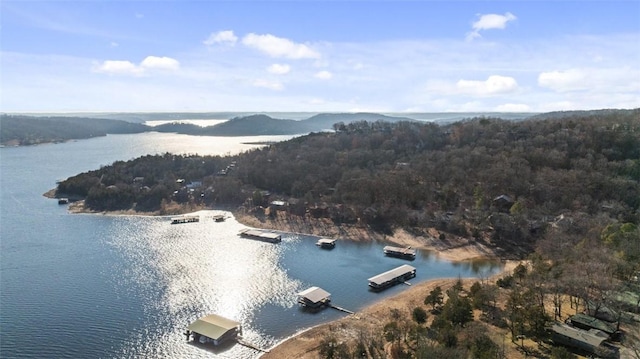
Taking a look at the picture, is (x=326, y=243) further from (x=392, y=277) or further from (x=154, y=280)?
(x=154, y=280)

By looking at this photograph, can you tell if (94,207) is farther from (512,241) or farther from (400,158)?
(512,241)

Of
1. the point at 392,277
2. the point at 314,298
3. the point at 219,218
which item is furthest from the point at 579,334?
the point at 219,218

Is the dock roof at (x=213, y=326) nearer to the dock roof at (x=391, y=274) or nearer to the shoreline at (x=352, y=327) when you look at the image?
the shoreline at (x=352, y=327)

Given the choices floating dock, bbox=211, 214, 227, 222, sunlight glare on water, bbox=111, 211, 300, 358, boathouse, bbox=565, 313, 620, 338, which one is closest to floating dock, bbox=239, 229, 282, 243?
sunlight glare on water, bbox=111, 211, 300, 358

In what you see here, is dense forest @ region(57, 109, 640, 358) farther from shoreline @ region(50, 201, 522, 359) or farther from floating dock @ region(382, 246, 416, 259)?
floating dock @ region(382, 246, 416, 259)

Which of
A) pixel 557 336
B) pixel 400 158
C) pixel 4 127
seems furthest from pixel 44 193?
pixel 4 127

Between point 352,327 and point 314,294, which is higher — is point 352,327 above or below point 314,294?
below

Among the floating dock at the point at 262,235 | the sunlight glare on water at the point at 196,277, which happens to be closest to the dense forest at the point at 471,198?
the floating dock at the point at 262,235
